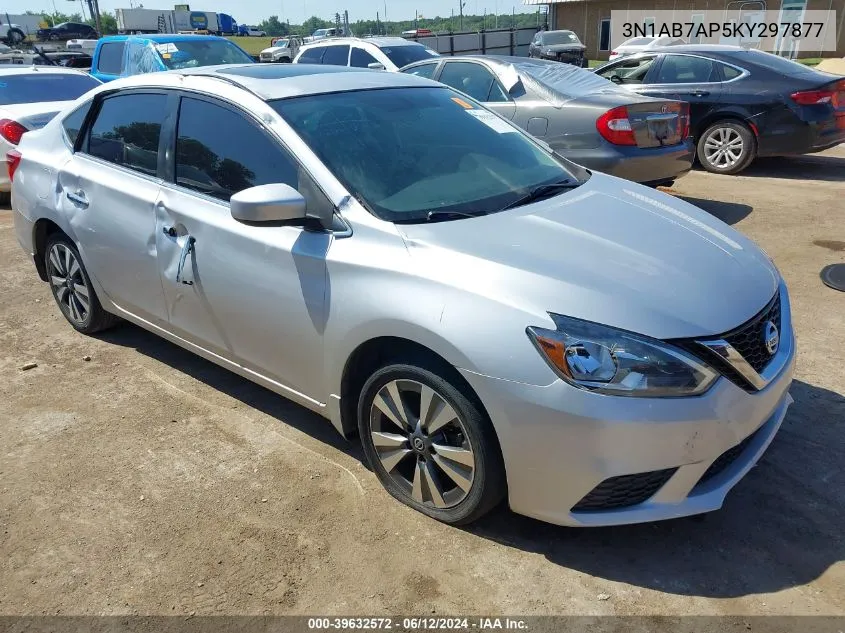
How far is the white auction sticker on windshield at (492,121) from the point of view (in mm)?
3871

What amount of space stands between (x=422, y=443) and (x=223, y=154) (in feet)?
5.63

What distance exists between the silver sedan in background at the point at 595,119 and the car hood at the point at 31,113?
5.00 meters

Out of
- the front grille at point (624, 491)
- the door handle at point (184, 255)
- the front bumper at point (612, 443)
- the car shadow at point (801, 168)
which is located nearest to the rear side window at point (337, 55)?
the car shadow at point (801, 168)

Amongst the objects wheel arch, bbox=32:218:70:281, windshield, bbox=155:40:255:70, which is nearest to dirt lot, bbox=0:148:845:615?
wheel arch, bbox=32:218:70:281

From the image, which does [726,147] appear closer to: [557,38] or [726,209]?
[726,209]

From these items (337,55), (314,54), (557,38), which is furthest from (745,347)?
(557,38)

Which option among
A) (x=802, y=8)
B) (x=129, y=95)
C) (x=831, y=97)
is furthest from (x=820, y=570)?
(x=802, y=8)

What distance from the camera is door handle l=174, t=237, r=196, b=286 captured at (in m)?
3.50

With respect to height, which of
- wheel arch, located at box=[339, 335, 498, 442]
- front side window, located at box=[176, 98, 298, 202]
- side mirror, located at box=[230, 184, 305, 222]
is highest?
front side window, located at box=[176, 98, 298, 202]

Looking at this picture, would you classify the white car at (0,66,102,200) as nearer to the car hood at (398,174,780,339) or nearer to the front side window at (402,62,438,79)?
the front side window at (402,62,438,79)

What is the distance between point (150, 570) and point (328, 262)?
1.38 meters

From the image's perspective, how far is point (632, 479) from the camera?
2465 millimetres

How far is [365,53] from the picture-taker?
35.9 feet

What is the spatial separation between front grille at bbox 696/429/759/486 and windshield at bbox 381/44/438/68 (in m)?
8.95
